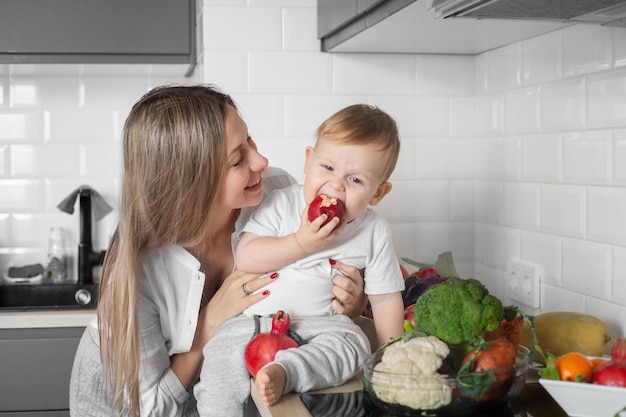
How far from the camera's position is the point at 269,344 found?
1322 mm

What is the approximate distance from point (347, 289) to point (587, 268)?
1.71 ft

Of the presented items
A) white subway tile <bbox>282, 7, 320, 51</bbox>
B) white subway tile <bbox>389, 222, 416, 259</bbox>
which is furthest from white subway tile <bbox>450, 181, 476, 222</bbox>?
white subway tile <bbox>282, 7, 320, 51</bbox>

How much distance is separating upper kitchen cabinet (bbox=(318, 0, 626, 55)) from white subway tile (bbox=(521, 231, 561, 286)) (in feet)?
1.51

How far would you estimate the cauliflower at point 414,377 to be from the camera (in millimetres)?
1097

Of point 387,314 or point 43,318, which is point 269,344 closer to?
point 387,314

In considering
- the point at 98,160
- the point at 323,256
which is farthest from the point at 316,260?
the point at 98,160

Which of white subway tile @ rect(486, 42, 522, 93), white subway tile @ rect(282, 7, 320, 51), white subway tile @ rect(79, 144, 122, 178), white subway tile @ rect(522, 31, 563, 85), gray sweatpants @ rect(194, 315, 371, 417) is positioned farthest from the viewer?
white subway tile @ rect(79, 144, 122, 178)

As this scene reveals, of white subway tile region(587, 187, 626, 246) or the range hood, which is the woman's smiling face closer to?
the range hood

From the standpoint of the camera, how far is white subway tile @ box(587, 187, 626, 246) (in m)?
1.52

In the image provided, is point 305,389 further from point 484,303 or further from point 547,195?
point 547,195

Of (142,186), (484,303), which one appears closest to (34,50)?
(142,186)

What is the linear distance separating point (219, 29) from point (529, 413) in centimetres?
141

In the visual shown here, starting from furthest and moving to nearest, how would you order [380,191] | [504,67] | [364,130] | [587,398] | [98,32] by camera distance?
[98,32] < [504,67] < [380,191] < [364,130] < [587,398]

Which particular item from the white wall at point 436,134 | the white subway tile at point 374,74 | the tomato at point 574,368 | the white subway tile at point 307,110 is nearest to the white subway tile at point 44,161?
the white wall at point 436,134
